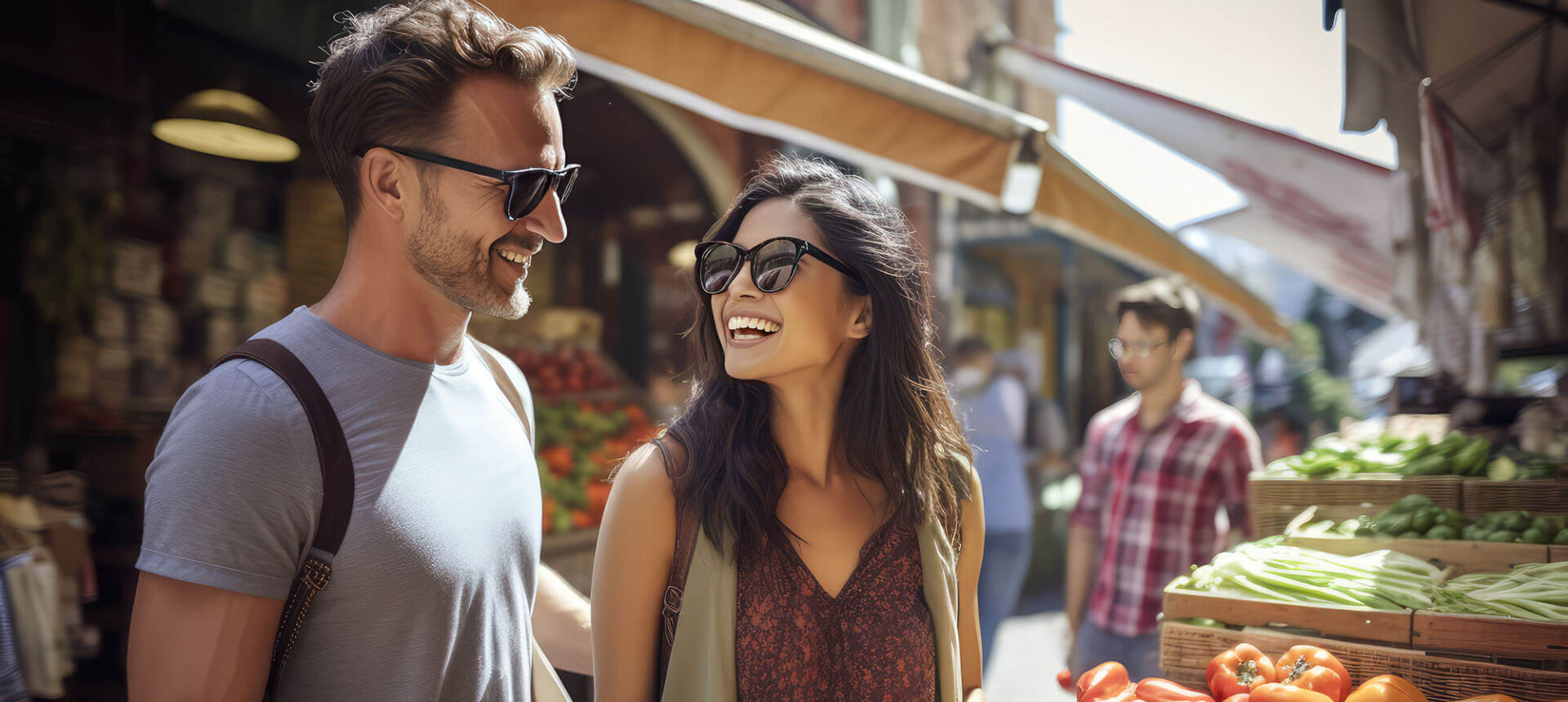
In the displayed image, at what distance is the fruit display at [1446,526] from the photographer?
10.1ft

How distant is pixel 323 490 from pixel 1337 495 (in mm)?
3817

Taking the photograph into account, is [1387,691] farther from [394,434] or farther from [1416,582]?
[394,434]

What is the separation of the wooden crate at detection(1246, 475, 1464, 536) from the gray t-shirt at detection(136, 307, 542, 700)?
332 cm

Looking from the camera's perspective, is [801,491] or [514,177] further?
[801,491]

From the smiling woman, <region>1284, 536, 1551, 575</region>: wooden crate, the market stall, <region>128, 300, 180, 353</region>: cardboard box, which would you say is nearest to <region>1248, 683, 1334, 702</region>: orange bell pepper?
the market stall

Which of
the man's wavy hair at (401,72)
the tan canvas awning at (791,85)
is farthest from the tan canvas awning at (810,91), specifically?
the man's wavy hair at (401,72)

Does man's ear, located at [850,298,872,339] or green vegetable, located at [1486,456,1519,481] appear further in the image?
green vegetable, located at [1486,456,1519,481]

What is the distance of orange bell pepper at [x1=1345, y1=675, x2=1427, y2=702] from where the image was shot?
2.17m

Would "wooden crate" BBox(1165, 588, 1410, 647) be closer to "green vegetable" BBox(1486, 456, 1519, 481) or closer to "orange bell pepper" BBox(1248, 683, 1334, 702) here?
"orange bell pepper" BBox(1248, 683, 1334, 702)

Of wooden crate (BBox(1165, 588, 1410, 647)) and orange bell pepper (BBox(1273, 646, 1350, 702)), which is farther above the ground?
wooden crate (BBox(1165, 588, 1410, 647))

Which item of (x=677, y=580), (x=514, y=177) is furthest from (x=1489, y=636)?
(x=514, y=177)

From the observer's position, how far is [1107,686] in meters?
2.34

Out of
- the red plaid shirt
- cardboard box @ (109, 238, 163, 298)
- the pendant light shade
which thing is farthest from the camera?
the red plaid shirt

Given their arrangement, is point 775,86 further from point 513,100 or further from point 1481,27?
point 1481,27
